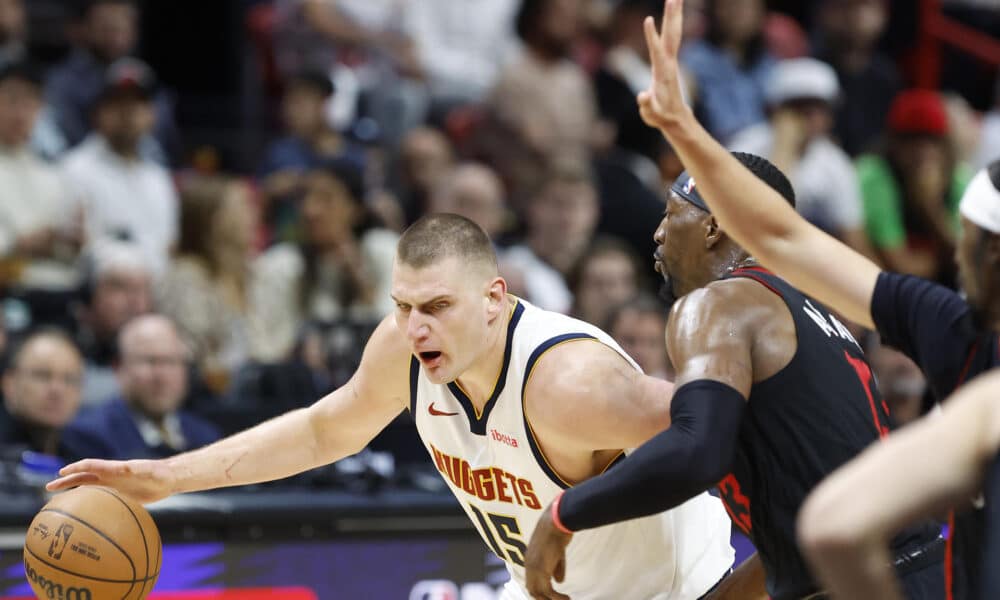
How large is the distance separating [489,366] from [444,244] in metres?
0.40

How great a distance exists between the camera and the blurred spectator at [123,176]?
8.70 m

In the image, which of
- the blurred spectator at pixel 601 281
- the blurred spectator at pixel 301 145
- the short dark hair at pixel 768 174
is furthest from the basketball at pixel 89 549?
→ the blurred spectator at pixel 301 145

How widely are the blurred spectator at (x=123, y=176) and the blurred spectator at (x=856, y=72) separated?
5.39m

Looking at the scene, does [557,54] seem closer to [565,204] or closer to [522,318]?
[565,204]

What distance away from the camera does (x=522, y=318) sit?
4.58 metres

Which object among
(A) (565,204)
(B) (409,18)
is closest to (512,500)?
(A) (565,204)

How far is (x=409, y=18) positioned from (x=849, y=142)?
11.8ft

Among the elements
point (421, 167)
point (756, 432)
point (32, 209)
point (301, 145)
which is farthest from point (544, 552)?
point (301, 145)

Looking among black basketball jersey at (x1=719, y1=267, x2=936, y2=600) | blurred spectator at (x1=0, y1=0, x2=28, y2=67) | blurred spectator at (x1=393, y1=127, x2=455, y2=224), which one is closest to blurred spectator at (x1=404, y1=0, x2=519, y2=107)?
blurred spectator at (x1=393, y1=127, x2=455, y2=224)

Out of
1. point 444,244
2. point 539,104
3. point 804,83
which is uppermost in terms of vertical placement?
point 539,104

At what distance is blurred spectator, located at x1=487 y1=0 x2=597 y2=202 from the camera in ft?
33.4

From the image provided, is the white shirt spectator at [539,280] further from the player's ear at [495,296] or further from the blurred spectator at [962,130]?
the player's ear at [495,296]

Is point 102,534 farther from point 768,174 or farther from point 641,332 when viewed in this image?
point 641,332

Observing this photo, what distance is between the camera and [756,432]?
368 cm
